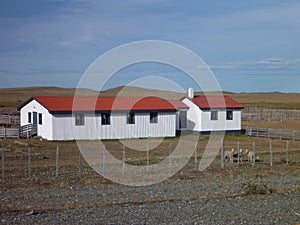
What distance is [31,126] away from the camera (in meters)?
37.9

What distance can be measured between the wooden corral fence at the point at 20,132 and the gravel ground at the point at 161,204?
21.4 metres

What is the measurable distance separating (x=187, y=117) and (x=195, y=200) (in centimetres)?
2942

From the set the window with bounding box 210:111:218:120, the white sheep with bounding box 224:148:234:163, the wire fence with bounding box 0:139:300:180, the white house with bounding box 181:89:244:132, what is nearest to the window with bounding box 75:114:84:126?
the wire fence with bounding box 0:139:300:180

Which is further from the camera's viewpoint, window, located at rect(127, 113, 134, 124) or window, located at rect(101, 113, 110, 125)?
window, located at rect(127, 113, 134, 124)

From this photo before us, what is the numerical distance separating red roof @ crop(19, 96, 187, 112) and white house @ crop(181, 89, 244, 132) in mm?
1963

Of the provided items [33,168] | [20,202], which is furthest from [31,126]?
[20,202]

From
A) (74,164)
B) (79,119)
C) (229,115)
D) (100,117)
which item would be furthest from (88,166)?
(229,115)

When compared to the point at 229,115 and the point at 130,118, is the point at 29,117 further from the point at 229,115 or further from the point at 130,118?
the point at 229,115

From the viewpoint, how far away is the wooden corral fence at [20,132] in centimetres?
3706

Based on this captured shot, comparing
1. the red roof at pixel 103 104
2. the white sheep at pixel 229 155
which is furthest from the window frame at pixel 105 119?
the white sheep at pixel 229 155

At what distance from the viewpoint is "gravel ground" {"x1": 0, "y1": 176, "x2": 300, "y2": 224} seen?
37.2 ft

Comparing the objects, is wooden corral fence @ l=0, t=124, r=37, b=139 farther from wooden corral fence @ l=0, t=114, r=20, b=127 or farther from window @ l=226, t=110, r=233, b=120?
window @ l=226, t=110, r=233, b=120

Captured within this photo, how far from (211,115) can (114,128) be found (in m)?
9.42

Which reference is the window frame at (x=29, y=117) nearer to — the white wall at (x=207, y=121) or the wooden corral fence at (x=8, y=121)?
the wooden corral fence at (x=8, y=121)
